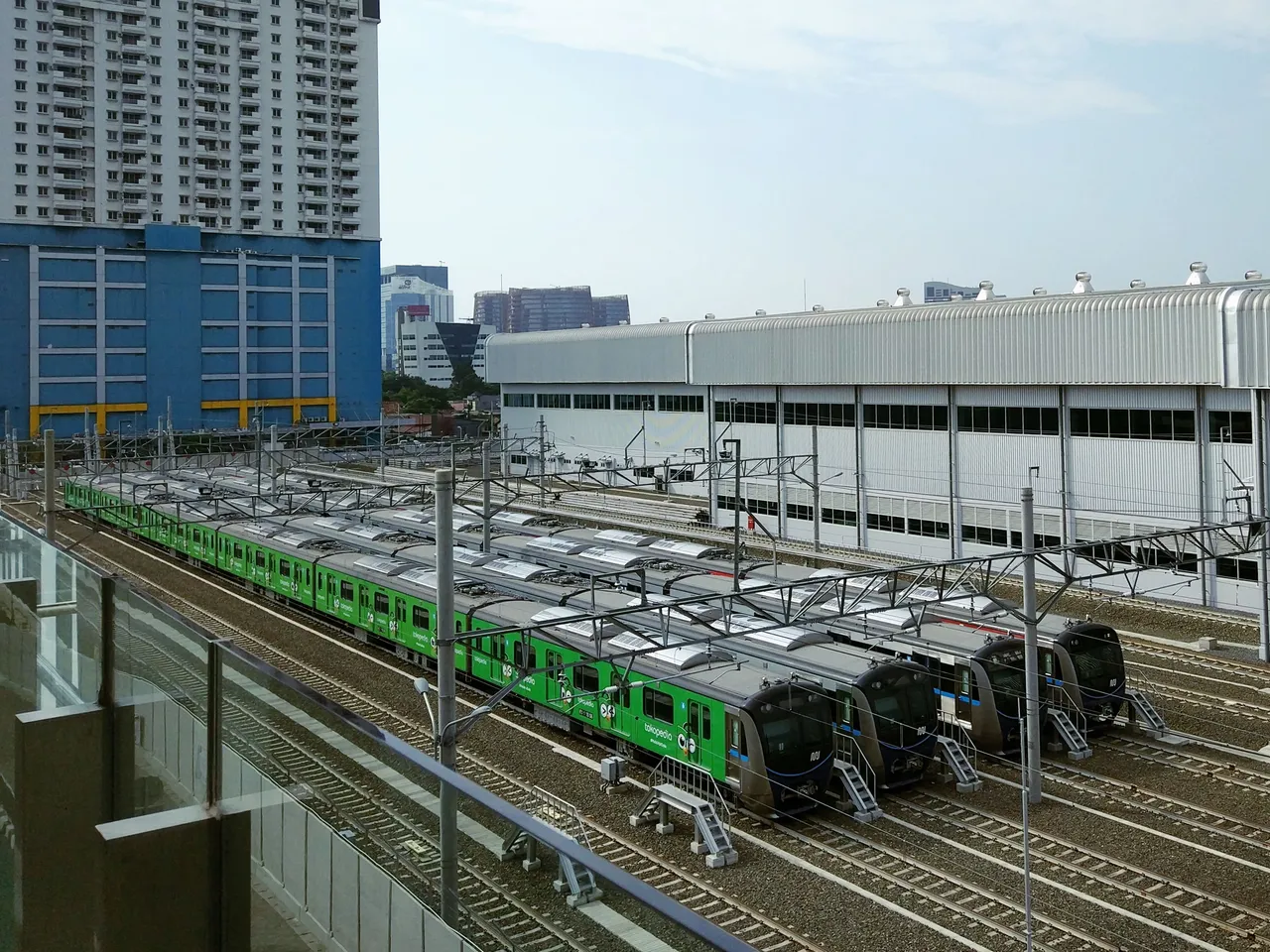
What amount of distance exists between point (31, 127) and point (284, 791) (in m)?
74.7

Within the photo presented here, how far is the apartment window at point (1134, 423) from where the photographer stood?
79.9 ft

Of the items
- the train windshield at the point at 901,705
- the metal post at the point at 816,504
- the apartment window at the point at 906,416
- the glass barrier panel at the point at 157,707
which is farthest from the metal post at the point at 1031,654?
the apartment window at the point at 906,416

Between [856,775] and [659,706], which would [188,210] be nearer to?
[659,706]

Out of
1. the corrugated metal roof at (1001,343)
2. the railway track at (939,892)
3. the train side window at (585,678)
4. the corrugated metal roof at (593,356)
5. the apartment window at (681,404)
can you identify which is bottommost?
the railway track at (939,892)

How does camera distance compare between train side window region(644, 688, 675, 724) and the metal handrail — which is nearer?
the metal handrail

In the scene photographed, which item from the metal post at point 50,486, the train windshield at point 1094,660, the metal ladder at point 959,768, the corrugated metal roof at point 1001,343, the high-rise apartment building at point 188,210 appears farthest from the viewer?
the high-rise apartment building at point 188,210

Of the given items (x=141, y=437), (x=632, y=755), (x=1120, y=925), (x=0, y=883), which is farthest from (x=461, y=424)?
(x=0, y=883)

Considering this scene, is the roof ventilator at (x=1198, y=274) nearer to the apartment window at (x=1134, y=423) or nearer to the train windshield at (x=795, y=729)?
the apartment window at (x=1134, y=423)

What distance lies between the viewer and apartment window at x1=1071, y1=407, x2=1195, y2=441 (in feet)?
79.9

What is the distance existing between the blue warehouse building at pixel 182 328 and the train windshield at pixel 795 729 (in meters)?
55.6

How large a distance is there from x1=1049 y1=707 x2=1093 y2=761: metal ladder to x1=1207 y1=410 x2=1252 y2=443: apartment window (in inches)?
416

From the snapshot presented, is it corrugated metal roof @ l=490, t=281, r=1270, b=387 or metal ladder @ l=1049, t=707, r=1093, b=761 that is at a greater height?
corrugated metal roof @ l=490, t=281, r=1270, b=387

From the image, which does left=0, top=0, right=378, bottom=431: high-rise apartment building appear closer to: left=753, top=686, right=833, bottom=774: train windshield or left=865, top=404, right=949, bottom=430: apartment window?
left=865, top=404, right=949, bottom=430: apartment window

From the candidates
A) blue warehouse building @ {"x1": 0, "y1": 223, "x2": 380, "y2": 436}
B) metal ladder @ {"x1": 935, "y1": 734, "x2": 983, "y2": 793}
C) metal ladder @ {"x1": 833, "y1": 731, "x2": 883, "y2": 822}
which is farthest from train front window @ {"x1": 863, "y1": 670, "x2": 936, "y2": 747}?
blue warehouse building @ {"x1": 0, "y1": 223, "x2": 380, "y2": 436}
